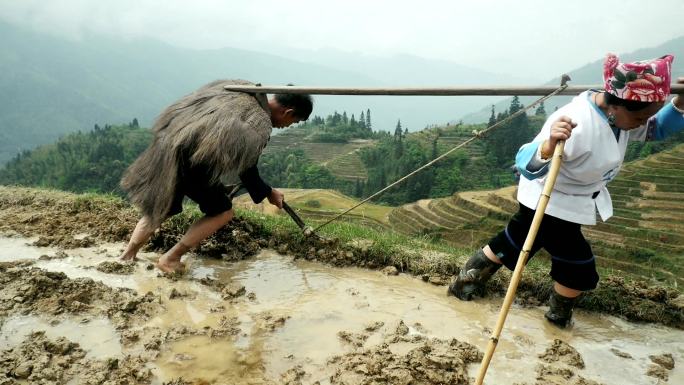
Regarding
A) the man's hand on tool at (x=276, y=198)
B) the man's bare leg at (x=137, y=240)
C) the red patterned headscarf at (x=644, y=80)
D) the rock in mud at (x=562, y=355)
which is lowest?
the rock in mud at (x=562, y=355)

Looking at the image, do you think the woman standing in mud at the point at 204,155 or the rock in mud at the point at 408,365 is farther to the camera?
the woman standing in mud at the point at 204,155

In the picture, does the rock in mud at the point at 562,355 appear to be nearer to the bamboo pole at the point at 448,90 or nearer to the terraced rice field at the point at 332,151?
the bamboo pole at the point at 448,90

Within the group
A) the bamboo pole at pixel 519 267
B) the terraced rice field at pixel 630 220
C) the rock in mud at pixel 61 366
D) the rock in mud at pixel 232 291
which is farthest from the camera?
the terraced rice field at pixel 630 220

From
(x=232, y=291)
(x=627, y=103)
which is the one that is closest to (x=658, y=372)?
(x=627, y=103)

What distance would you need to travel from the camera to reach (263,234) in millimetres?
4598

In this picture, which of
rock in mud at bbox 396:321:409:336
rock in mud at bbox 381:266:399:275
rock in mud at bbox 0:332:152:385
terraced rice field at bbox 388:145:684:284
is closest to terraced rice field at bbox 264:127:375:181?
terraced rice field at bbox 388:145:684:284

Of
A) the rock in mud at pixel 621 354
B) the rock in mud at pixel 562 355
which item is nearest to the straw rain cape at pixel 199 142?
the rock in mud at pixel 562 355

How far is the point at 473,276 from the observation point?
338 centimetres

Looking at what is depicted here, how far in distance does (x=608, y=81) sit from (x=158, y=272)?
133 inches

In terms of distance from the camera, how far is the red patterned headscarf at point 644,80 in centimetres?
228

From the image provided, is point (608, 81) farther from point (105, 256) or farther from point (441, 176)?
point (441, 176)

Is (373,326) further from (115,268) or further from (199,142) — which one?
(115,268)

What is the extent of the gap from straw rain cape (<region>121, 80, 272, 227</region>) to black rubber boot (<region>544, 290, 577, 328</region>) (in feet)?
7.60

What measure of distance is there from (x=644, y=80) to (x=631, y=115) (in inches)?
9.6
